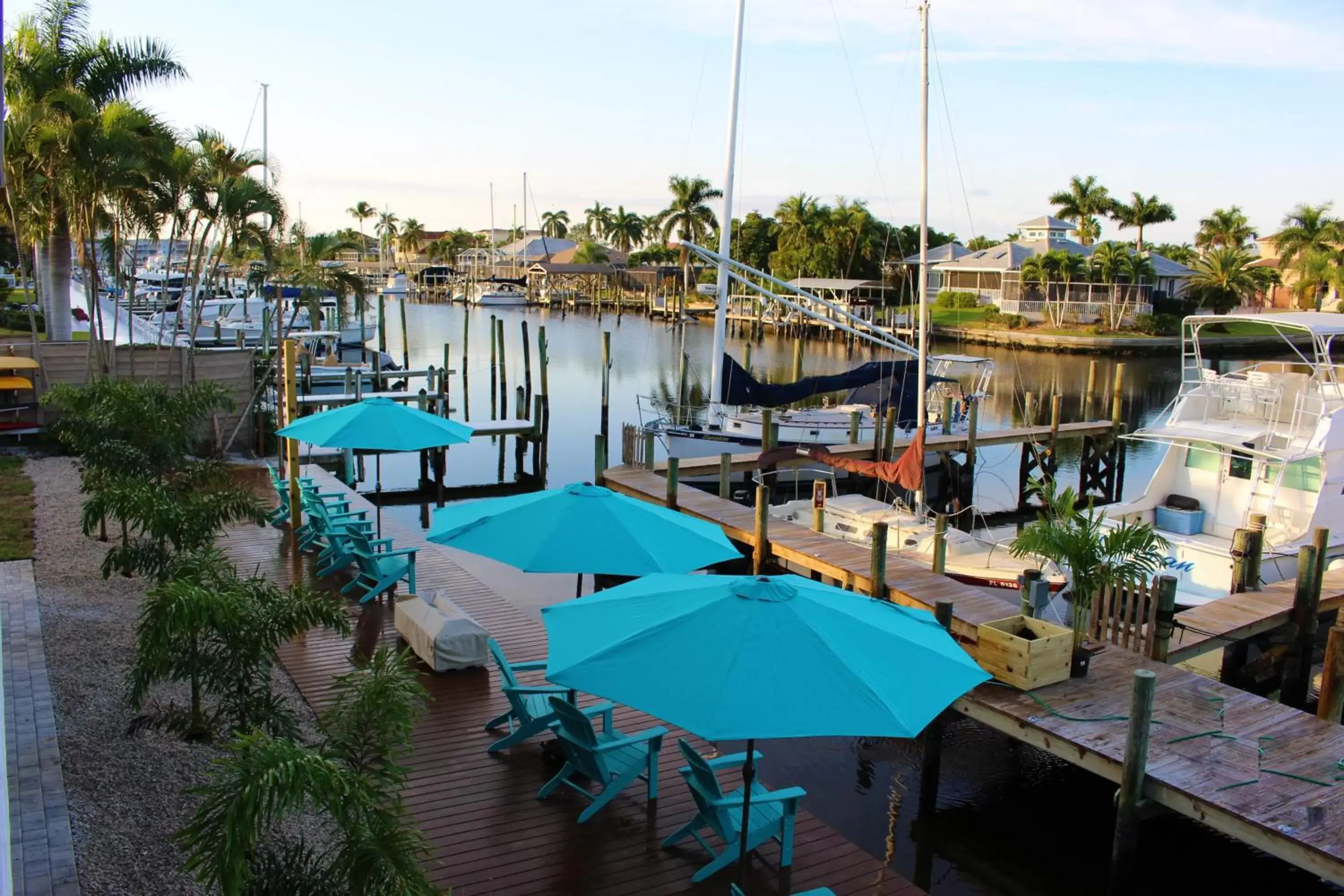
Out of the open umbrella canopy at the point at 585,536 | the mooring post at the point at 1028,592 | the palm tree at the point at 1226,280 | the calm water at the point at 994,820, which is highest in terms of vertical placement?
the palm tree at the point at 1226,280

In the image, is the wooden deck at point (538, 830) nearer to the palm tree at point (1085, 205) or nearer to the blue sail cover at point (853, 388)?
the blue sail cover at point (853, 388)

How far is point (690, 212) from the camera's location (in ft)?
265

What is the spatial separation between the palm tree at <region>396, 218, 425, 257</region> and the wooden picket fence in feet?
495

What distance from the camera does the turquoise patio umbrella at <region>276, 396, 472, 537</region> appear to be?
12.9 m

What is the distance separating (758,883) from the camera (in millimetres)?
7336

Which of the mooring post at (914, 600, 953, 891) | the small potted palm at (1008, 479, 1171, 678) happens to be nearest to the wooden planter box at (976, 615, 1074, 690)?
the small potted palm at (1008, 479, 1171, 678)

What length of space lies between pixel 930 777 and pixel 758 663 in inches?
253

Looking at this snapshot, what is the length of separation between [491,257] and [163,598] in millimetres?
109941

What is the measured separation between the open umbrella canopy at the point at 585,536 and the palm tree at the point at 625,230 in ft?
338

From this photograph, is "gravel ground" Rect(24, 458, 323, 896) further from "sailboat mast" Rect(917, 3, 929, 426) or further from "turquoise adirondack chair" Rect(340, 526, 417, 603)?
"sailboat mast" Rect(917, 3, 929, 426)

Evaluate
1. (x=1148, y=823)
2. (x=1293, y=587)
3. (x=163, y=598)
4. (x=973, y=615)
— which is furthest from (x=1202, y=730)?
(x=163, y=598)

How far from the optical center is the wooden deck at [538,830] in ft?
23.9

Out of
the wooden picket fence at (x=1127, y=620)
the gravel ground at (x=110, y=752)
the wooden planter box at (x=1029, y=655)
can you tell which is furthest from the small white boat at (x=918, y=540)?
the gravel ground at (x=110, y=752)

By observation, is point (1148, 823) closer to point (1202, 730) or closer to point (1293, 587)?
point (1202, 730)
